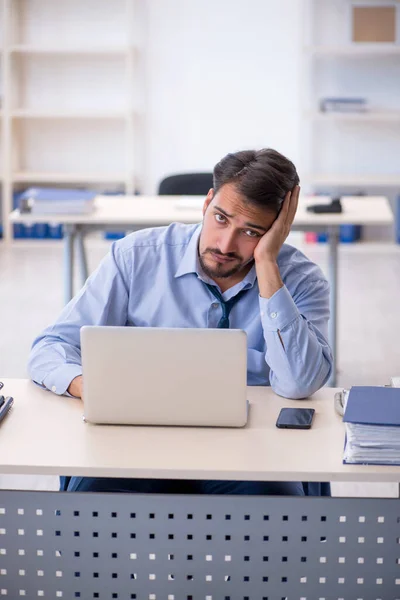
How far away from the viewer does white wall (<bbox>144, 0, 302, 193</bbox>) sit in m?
6.77

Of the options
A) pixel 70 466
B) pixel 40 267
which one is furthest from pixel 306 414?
pixel 40 267

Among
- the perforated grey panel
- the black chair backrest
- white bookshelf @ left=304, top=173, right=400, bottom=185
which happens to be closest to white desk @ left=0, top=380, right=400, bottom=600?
the perforated grey panel

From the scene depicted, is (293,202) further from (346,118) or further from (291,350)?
(346,118)

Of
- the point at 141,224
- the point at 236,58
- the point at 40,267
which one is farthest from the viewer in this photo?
the point at 236,58

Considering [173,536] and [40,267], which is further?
[40,267]

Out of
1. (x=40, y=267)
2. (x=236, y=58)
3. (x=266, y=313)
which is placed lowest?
(x=40, y=267)

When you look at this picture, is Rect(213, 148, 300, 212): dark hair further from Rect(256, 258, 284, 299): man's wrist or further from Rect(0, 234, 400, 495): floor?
Rect(0, 234, 400, 495): floor

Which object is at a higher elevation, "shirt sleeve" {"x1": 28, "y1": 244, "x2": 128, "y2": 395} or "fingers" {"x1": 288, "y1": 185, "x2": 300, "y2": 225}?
"fingers" {"x1": 288, "y1": 185, "x2": 300, "y2": 225}

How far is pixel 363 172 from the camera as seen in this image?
23.0ft

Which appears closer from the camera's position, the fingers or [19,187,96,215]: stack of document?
the fingers

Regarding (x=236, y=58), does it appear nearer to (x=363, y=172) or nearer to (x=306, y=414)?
(x=363, y=172)

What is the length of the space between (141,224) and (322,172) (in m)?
3.44

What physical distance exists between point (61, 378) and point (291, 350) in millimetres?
461

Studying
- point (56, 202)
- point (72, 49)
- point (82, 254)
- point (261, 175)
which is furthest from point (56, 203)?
point (72, 49)
